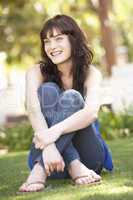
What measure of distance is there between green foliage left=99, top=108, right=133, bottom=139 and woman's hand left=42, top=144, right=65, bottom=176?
5.15 metres

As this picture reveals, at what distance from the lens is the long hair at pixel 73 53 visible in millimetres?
4043

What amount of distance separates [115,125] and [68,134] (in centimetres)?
542

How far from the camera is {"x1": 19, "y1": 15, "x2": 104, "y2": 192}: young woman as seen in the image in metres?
3.74

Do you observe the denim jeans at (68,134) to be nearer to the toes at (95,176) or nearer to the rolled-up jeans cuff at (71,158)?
the rolled-up jeans cuff at (71,158)

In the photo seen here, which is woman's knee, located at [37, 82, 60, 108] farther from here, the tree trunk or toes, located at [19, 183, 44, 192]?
the tree trunk

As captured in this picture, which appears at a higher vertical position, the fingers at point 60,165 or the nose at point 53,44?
the nose at point 53,44

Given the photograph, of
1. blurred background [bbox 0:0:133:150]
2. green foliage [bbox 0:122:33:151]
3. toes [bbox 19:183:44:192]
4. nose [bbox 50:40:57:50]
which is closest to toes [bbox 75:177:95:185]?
toes [bbox 19:183:44:192]

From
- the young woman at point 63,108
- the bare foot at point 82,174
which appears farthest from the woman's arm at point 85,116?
the bare foot at point 82,174

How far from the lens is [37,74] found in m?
4.16

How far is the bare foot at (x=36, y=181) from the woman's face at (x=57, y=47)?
0.72m

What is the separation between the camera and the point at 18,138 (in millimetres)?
9266

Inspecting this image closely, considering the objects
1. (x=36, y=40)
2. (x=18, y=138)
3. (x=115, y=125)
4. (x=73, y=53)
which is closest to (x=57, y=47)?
(x=73, y=53)

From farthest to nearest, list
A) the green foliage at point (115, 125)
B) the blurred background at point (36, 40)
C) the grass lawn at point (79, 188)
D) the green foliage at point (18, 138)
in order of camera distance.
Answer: the blurred background at point (36, 40)
the green foliage at point (18, 138)
the green foliage at point (115, 125)
the grass lawn at point (79, 188)

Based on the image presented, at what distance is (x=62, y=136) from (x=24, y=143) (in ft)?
17.5
